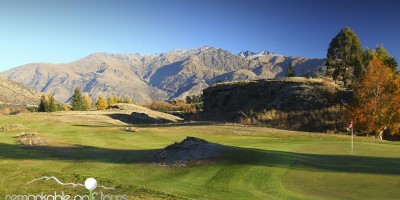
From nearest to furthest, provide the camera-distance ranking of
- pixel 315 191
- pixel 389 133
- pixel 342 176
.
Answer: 1. pixel 315 191
2. pixel 342 176
3. pixel 389 133

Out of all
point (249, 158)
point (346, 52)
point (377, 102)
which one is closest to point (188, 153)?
point (249, 158)

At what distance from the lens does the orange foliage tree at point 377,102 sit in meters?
52.1

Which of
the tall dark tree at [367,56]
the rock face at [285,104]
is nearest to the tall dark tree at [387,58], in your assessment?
the tall dark tree at [367,56]

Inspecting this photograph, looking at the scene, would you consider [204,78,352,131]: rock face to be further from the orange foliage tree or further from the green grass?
the green grass

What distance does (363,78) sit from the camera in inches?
2196

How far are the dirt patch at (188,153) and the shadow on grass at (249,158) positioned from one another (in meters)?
0.77

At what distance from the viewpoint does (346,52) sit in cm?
6969

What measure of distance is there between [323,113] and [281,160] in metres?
47.3

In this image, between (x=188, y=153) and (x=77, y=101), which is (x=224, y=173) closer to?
(x=188, y=153)

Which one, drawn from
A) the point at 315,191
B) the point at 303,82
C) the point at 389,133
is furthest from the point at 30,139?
the point at 303,82

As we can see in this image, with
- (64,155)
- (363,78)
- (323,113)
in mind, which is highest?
(363,78)

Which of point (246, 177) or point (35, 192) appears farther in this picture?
point (246, 177)

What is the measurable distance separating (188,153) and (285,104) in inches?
2027

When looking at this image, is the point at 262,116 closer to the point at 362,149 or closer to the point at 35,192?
the point at 362,149
